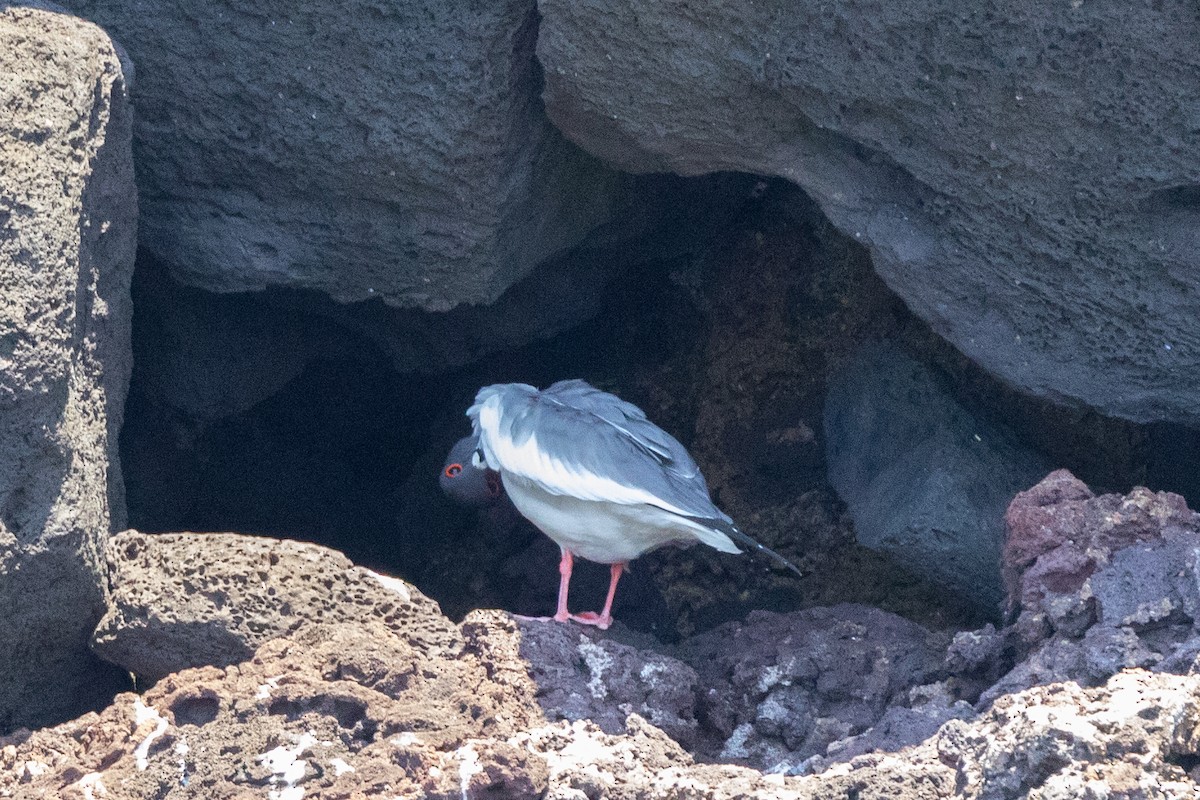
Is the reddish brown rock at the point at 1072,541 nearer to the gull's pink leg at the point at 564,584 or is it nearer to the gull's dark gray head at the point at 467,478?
the gull's pink leg at the point at 564,584

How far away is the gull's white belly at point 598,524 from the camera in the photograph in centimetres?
359

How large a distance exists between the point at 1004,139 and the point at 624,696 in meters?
1.67

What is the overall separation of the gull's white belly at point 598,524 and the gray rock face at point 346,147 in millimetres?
704

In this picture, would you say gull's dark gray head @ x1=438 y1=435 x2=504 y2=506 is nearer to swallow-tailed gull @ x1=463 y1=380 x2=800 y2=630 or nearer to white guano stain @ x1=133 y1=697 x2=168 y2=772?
swallow-tailed gull @ x1=463 y1=380 x2=800 y2=630

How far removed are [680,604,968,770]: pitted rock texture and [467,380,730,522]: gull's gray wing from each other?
15.9 inches

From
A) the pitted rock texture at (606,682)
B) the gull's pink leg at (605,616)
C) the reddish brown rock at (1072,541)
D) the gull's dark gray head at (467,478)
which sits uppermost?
the reddish brown rock at (1072,541)

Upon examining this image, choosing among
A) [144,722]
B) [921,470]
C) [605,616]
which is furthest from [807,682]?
[144,722]

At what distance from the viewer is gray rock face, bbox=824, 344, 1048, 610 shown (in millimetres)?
3715

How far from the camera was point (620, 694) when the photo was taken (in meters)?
3.15

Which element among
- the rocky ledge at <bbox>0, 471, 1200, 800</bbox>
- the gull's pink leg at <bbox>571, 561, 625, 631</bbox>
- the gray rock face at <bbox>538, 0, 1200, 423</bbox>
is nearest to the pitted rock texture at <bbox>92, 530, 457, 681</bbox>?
the rocky ledge at <bbox>0, 471, 1200, 800</bbox>

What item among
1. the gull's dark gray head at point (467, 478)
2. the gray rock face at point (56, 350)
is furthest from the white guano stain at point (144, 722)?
the gull's dark gray head at point (467, 478)

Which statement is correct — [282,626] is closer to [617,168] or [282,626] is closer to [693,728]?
[693,728]

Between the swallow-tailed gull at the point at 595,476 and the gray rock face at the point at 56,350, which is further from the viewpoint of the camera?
the swallow-tailed gull at the point at 595,476

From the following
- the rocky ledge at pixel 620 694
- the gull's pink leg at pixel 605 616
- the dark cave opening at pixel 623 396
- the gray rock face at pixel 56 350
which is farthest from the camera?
the dark cave opening at pixel 623 396
